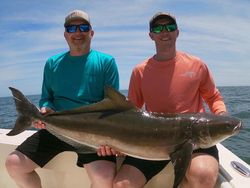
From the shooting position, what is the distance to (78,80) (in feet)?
14.3

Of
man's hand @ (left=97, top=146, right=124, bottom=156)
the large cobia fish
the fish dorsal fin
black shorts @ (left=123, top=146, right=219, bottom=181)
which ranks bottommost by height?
black shorts @ (left=123, top=146, right=219, bottom=181)

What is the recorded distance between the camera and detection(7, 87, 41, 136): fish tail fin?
3.77 m

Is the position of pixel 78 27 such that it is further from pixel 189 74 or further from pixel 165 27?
pixel 189 74

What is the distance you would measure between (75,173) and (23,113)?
1.11 m

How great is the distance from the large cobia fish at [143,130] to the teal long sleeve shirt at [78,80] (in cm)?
67

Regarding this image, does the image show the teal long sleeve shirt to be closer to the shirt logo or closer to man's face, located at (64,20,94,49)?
man's face, located at (64,20,94,49)

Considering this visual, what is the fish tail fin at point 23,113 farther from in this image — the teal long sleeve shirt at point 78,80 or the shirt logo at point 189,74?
the shirt logo at point 189,74

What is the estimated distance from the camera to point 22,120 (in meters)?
3.78

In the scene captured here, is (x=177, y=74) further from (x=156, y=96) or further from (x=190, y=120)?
(x=190, y=120)

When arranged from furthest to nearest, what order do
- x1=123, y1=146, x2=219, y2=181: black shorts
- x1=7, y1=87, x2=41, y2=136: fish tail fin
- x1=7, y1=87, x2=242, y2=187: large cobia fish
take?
x1=7, y1=87, x2=41, y2=136: fish tail fin
x1=123, y1=146, x2=219, y2=181: black shorts
x1=7, y1=87, x2=242, y2=187: large cobia fish

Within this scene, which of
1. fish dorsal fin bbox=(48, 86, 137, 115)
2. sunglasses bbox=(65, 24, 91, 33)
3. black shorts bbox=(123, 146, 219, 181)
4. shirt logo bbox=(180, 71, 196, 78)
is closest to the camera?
fish dorsal fin bbox=(48, 86, 137, 115)

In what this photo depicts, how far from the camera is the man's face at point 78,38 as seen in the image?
4395 mm

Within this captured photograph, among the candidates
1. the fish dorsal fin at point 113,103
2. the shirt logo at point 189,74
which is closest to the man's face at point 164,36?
the shirt logo at point 189,74

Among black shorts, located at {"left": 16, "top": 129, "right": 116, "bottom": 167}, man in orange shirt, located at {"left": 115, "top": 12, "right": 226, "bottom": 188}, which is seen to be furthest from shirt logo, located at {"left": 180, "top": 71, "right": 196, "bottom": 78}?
black shorts, located at {"left": 16, "top": 129, "right": 116, "bottom": 167}
